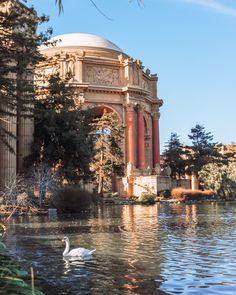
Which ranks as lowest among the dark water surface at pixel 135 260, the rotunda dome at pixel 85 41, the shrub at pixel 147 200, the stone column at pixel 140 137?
the dark water surface at pixel 135 260

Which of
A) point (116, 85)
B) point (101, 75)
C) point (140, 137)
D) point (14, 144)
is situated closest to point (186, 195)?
point (140, 137)

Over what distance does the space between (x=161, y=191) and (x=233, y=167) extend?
10.2 m

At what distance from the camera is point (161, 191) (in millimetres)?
52094

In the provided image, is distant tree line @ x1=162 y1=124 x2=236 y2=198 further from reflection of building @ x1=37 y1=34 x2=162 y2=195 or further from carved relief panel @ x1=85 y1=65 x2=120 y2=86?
carved relief panel @ x1=85 y1=65 x2=120 y2=86

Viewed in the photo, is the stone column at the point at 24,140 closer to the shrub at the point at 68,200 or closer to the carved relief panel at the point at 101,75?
the shrub at the point at 68,200

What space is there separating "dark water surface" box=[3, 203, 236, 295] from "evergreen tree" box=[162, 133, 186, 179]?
50709 millimetres

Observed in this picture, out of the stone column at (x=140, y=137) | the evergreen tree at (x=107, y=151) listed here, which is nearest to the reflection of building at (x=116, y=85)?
the stone column at (x=140, y=137)

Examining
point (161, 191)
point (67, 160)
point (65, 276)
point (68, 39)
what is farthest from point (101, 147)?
point (65, 276)

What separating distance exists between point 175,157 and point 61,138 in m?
37.8

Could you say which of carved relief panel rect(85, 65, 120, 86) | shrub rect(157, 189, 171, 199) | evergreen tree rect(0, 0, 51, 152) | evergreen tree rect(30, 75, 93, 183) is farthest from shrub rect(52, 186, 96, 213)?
carved relief panel rect(85, 65, 120, 86)

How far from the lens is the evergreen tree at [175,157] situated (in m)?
68.1

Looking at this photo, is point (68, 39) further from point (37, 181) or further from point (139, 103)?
point (37, 181)

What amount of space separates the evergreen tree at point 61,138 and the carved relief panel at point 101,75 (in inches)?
1117

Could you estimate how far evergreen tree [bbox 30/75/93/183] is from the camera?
105ft
